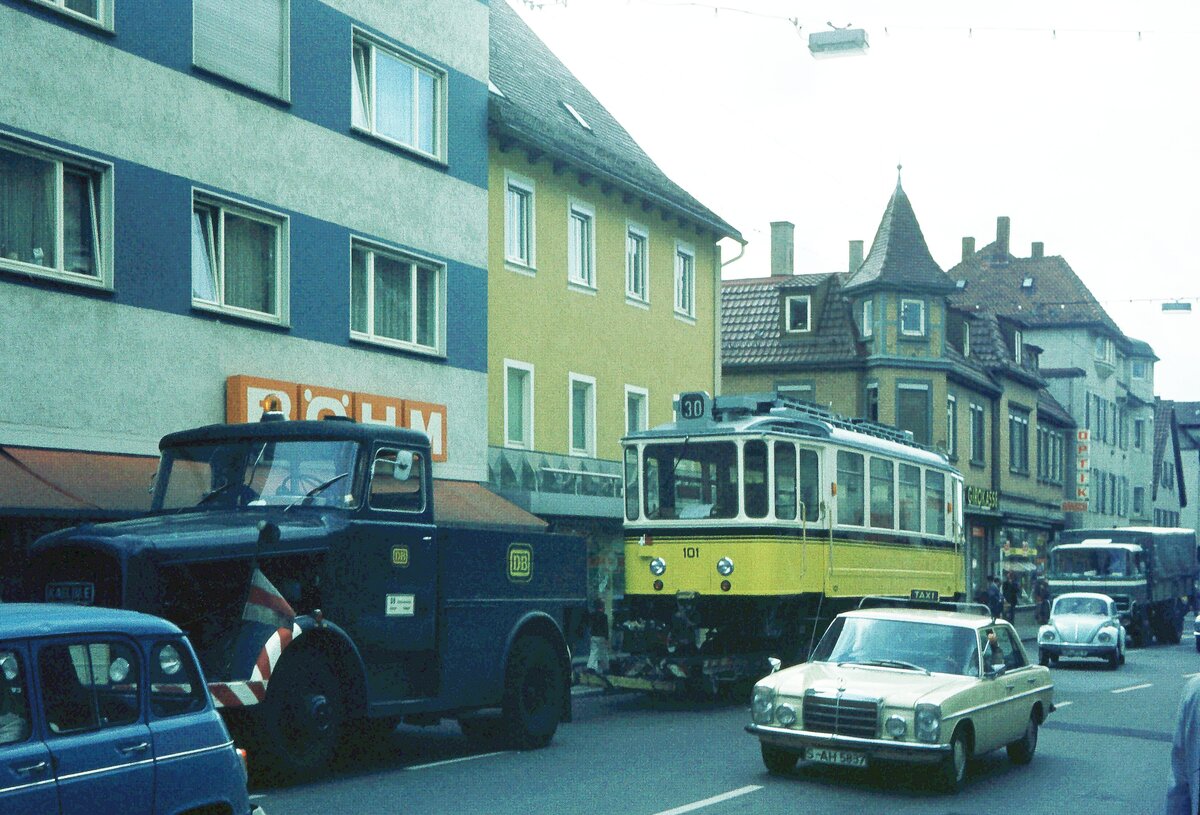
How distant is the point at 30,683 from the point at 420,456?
756 centimetres

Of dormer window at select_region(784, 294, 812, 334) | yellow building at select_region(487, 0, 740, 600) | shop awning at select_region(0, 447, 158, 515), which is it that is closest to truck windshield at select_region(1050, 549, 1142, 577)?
dormer window at select_region(784, 294, 812, 334)

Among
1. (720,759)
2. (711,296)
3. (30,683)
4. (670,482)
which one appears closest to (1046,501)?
(711,296)

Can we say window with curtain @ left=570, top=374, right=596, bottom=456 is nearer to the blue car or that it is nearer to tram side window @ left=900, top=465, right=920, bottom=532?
tram side window @ left=900, top=465, right=920, bottom=532

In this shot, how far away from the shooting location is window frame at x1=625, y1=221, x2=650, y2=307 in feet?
101

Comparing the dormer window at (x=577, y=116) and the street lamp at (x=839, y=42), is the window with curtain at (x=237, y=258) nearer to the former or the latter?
the street lamp at (x=839, y=42)

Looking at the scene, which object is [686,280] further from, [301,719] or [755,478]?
[301,719]

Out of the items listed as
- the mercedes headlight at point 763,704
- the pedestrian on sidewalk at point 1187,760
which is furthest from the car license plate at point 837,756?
the pedestrian on sidewalk at point 1187,760

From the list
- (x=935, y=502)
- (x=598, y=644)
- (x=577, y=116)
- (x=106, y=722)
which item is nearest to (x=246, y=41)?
(x=598, y=644)

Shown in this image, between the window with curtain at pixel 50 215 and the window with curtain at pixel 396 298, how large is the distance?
507 cm

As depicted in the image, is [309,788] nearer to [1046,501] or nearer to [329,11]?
[329,11]

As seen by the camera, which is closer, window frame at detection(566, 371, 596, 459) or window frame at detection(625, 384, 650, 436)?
window frame at detection(566, 371, 596, 459)

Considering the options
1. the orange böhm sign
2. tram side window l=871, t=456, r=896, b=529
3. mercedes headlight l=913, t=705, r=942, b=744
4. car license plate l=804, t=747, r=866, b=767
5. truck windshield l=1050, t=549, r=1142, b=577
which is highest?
the orange böhm sign

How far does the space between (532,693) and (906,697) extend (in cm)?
404

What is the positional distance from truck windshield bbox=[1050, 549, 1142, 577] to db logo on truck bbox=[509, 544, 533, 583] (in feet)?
97.8
